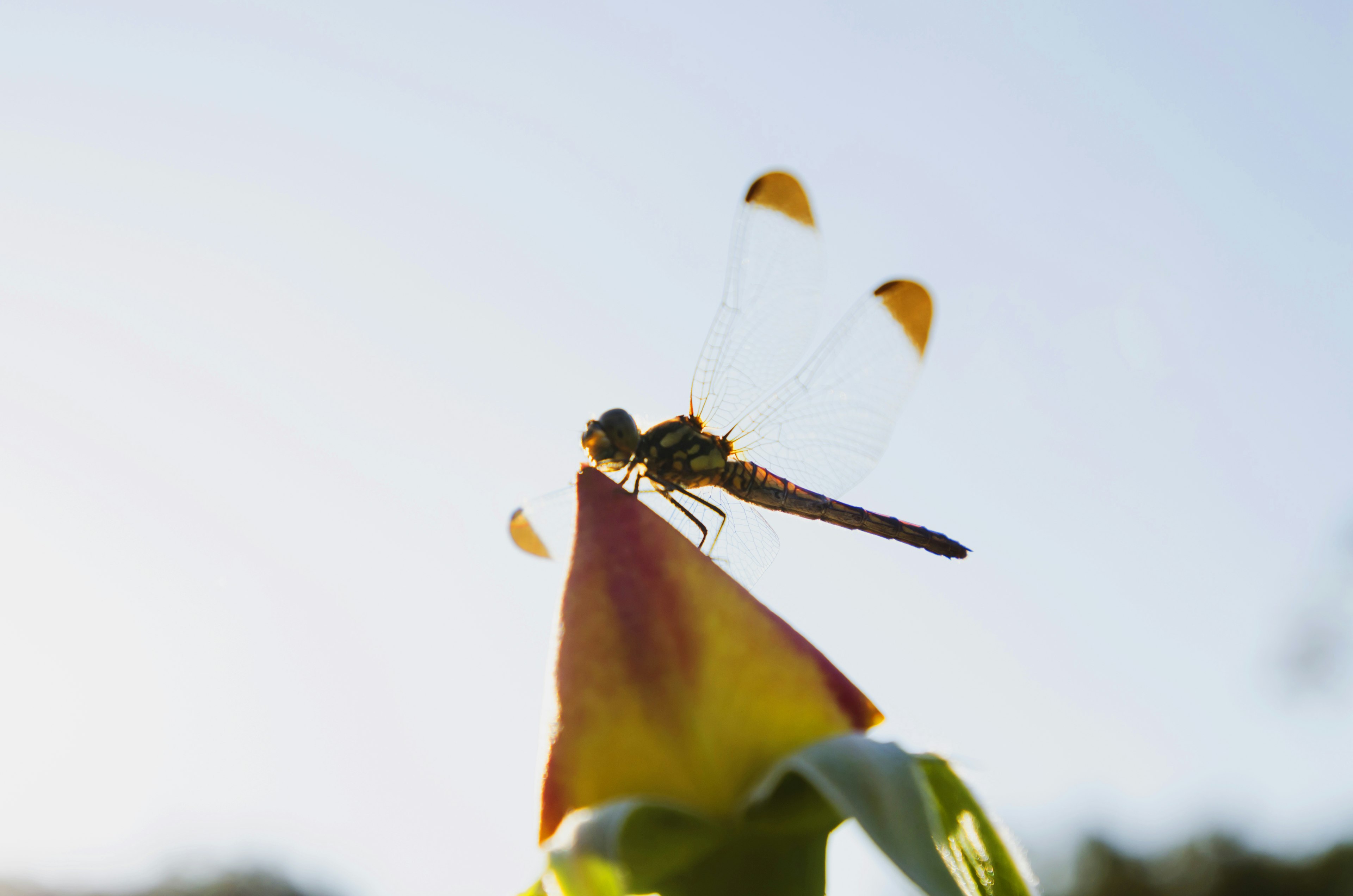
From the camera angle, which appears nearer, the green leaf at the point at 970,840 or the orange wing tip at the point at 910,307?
the green leaf at the point at 970,840

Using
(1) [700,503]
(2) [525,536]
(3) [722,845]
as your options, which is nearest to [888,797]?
(3) [722,845]

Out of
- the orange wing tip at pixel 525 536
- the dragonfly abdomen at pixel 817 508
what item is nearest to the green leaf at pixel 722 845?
the orange wing tip at pixel 525 536

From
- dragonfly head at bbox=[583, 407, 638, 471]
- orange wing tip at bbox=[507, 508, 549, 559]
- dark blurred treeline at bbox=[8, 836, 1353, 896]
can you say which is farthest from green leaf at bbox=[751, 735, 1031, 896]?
dark blurred treeline at bbox=[8, 836, 1353, 896]

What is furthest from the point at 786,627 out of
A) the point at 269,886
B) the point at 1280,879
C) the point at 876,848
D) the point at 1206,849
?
the point at 269,886

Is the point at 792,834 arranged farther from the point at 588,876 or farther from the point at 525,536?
the point at 525,536

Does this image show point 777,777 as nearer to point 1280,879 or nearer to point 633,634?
point 633,634

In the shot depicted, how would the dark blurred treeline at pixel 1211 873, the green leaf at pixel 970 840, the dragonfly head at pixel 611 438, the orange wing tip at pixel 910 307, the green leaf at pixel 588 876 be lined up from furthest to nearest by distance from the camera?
the dark blurred treeline at pixel 1211 873 → the orange wing tip at pixel 910 307 → the dragonfly head at pixel 611 438 → the green leaf at pixel 970 840 → the green leaf at pixel 588 876

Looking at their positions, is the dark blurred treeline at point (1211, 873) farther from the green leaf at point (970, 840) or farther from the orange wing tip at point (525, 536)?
the green leaf at point (970, 840)
